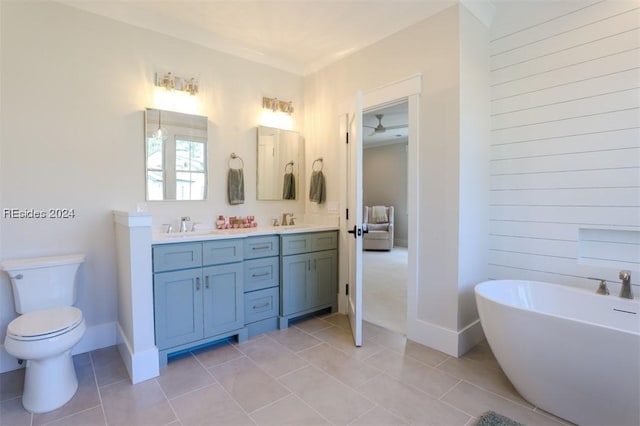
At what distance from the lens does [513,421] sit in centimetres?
167

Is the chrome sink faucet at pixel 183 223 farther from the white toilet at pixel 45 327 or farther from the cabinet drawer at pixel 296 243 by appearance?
the cabinet drawer at pixel 296 243

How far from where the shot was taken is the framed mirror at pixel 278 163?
11.1 feet

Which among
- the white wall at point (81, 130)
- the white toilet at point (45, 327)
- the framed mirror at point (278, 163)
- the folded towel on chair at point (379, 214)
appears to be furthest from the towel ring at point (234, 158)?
the folded towel on chair at point (379, 214)

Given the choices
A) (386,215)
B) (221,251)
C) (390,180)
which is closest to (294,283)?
(221,251)

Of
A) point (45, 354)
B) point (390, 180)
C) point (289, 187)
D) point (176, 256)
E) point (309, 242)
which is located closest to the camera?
point (45, 354)

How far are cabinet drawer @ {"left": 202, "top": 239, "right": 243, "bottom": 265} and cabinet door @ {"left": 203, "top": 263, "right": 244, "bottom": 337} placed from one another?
0.05m

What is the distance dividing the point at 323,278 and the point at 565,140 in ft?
7.59

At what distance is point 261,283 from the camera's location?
283 cm

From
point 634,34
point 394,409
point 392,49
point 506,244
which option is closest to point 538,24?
point 634,34

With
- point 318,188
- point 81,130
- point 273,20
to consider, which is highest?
point 273,20

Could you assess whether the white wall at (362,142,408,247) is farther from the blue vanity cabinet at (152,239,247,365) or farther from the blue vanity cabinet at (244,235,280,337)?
the blue vanity cabinet at (152,239,247,365)

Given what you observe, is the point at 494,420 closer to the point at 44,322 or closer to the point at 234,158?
the point at 44,322

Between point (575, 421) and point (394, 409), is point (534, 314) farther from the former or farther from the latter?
point (394, 409)

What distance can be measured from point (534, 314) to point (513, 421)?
0.57 m
